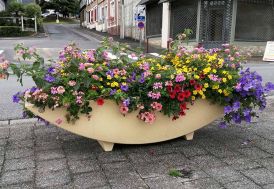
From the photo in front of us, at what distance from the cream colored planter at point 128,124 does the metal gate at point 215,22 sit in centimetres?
1477

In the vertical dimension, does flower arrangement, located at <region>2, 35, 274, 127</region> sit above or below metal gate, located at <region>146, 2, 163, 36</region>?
below

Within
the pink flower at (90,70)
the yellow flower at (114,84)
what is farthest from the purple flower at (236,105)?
the pink flower at (90,70)

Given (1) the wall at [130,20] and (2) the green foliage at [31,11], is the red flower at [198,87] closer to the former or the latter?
(1) the wall at [130,20]

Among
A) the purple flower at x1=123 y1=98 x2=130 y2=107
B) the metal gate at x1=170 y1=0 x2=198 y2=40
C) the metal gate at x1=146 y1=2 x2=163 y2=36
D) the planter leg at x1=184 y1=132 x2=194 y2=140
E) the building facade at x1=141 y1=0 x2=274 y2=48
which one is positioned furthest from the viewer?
the metal gate at x1=146 y1=2 x2=163 y2=36

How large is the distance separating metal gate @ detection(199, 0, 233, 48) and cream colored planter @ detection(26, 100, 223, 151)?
48.5 feet

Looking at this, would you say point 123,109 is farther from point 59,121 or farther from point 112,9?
point 112,9

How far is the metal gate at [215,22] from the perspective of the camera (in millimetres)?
18344

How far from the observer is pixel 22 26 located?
30719mm

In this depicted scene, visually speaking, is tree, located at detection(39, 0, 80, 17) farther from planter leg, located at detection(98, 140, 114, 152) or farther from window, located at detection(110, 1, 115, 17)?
planter leg, located at detection(98, 140, 114, 152)

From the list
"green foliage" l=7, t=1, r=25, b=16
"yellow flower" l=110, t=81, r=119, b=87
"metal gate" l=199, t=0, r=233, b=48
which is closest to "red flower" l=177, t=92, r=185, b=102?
"yellow flower" l=110, t=81, r=119, b=87

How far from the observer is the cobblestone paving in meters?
3.37

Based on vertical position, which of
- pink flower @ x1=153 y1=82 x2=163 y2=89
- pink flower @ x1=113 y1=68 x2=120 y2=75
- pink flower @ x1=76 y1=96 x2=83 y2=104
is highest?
pink flower @ x1=113 y1=68 x2=120 y2=75

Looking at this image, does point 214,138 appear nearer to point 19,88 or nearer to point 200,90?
point 200,90

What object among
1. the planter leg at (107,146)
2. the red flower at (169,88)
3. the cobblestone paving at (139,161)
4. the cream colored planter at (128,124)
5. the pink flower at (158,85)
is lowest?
the cobblestone paving at (139,161)
